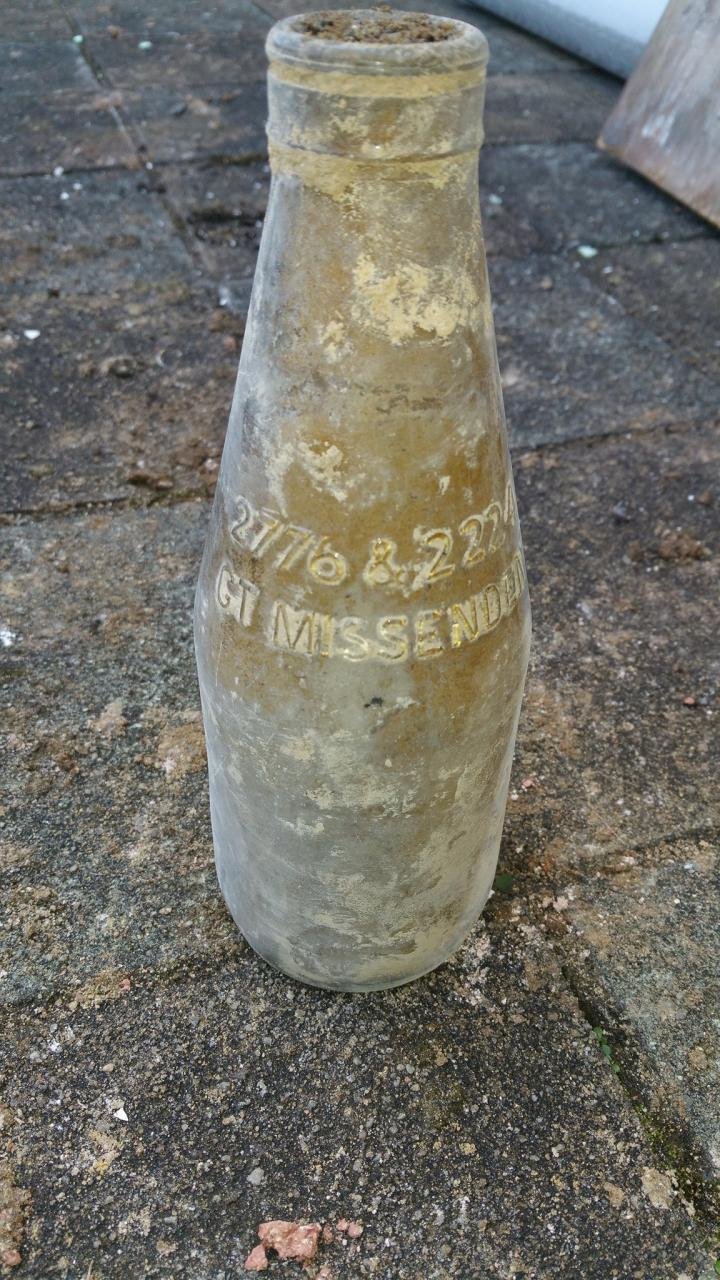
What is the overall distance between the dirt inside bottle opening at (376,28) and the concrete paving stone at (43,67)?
20.6 ft

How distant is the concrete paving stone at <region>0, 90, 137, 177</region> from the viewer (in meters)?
6.11

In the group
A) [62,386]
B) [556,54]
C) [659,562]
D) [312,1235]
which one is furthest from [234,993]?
[556,54]

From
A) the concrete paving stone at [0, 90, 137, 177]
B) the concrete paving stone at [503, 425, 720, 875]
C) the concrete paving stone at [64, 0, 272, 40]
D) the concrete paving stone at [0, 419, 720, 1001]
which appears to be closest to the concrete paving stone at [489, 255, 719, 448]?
the concrete paving stone at [503, 425, 720, 875]

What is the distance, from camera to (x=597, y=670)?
332cm

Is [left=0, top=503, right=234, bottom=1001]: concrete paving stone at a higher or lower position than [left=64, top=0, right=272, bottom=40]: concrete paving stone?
higher

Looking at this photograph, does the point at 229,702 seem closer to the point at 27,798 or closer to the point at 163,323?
the point at 27,798

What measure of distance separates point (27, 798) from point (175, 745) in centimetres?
43

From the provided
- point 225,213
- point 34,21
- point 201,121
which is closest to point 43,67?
point 34,21

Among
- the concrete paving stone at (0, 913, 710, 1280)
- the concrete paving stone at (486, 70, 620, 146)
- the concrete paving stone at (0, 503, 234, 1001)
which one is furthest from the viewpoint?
the concrete paving stone at (486, 70, 620, 146)

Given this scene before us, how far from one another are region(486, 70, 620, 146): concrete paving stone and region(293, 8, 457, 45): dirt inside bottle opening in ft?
17.2

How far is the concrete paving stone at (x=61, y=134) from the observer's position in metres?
6.11

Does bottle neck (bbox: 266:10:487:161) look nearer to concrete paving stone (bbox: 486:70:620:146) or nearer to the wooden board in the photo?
the wooden board

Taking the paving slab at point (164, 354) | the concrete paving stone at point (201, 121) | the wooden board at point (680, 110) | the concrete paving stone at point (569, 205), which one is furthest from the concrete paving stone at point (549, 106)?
the paving slab at point (164, 354)

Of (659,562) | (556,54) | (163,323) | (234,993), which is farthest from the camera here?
(556,54)
